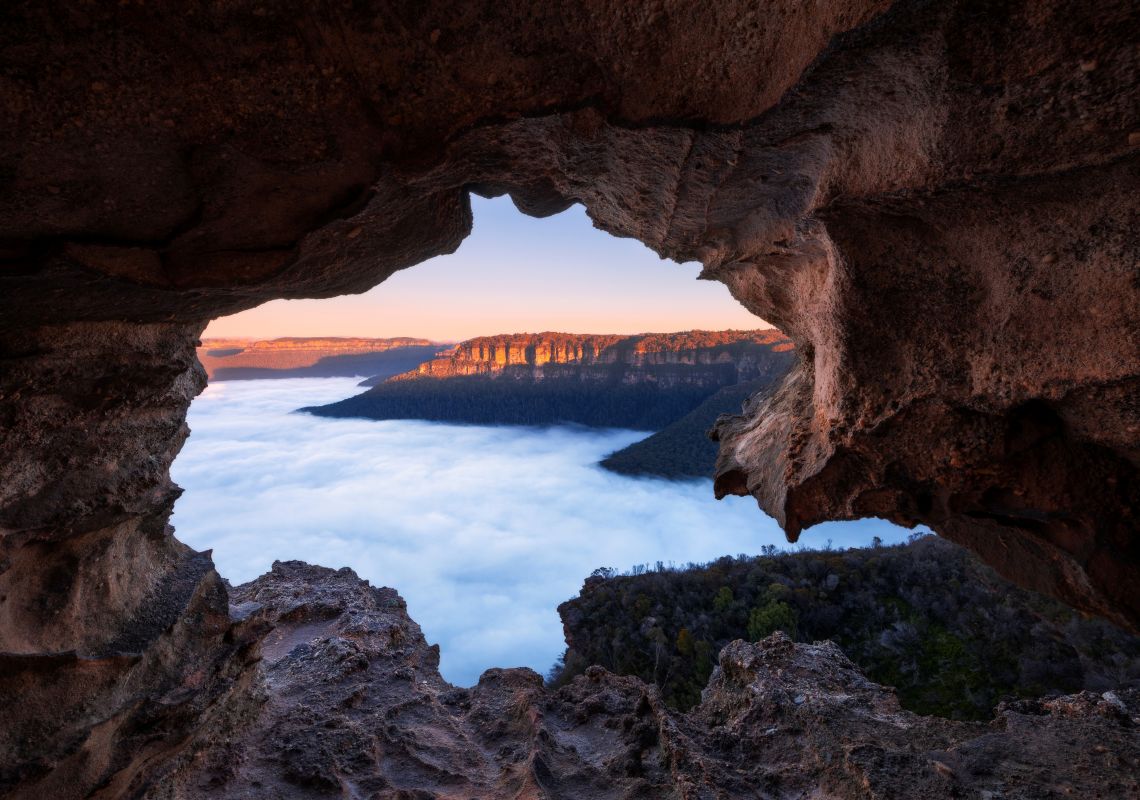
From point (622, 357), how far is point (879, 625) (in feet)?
176

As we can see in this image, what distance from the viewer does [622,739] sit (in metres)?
4.39

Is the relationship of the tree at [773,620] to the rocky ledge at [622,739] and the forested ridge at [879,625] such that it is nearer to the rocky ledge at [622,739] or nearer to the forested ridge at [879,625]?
the forested ridge at [879,625]

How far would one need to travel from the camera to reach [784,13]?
7.25ft

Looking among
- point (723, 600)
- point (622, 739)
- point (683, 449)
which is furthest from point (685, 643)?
point (683, 449)

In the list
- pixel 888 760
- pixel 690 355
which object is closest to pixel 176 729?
pixel 888 760

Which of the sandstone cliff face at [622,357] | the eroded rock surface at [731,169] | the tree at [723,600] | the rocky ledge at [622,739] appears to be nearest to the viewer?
the eroded rock surface at [731,169]

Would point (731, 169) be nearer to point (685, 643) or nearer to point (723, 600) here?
point (685, 643)

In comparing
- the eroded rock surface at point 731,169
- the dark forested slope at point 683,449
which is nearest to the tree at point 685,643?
the eroded rock surface at point 731,169

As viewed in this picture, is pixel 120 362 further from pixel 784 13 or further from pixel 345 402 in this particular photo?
pixel 345 402

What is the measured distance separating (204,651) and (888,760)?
4.91 meters

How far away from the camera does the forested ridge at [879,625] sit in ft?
47.5

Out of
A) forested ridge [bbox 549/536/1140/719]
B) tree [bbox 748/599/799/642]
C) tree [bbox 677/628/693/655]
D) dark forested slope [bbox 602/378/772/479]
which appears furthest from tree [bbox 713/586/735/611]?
dark forested slope [bbox 602/378/772/479]

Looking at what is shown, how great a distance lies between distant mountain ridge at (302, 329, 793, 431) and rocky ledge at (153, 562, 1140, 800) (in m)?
57.2

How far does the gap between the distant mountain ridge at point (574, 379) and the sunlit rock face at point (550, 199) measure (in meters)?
58.2
